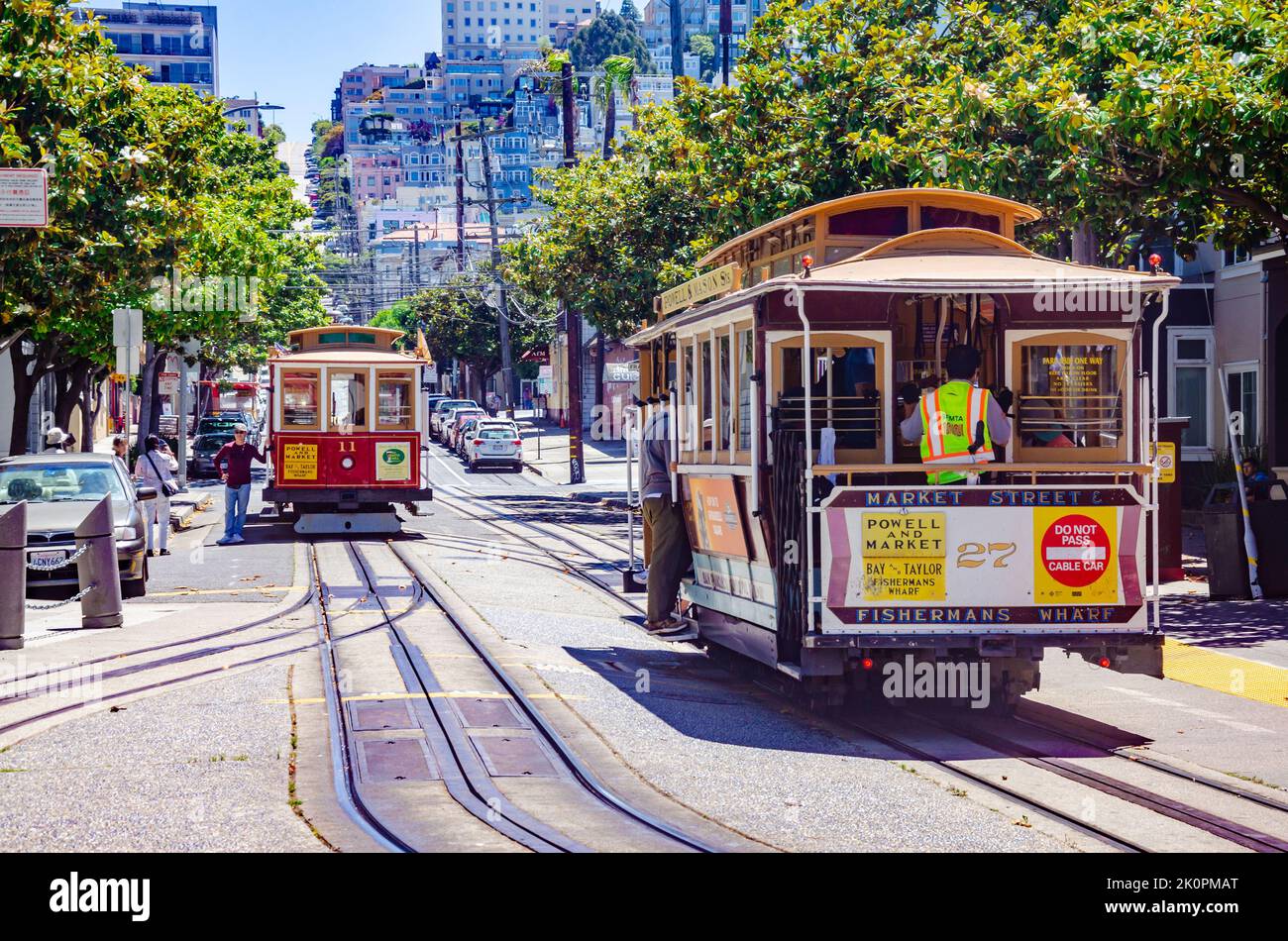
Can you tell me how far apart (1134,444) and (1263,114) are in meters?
7.10

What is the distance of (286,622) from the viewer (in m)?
15.5

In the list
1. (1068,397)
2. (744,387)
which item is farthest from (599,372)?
(1068,397)

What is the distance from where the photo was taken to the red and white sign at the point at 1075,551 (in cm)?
1038

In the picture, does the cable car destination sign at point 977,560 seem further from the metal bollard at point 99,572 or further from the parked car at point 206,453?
the parked car at point 206,453

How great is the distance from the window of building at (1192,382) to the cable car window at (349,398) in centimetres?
1643

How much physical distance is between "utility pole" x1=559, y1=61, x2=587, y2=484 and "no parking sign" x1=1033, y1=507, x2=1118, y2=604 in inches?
1227

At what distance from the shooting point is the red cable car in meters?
26.4

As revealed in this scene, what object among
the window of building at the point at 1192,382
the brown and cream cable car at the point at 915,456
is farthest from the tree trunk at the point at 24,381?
the window of building at the point at 1192,382

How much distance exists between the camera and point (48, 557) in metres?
17.3

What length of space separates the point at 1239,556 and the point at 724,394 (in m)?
8.25

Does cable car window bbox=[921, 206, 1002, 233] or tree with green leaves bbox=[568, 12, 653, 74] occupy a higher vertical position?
tree with green leaves bbox=[568, 12, 653, 74]

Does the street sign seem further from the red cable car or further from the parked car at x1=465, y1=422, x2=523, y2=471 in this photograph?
the parked car at x1=465, y1=422, x2=523, y2=471

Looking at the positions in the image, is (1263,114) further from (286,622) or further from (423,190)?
(423,190)

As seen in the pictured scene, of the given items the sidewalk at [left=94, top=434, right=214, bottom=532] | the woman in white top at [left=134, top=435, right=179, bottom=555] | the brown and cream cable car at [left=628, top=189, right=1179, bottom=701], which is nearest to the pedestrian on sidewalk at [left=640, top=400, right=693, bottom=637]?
the brown and cream cable car at [left=628, top=189, right=1179, bottom=701]
